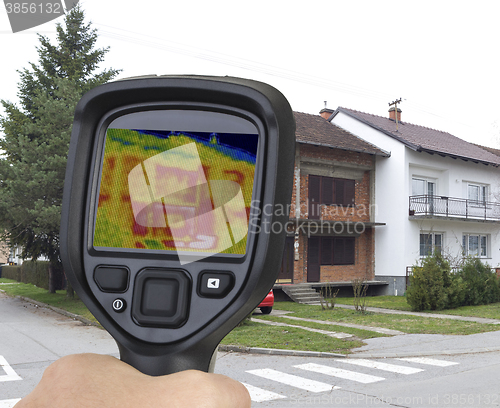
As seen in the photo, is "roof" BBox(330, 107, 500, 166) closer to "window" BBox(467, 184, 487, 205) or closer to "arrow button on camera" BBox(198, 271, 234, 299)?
"window" BBox(467, 184, 487, 205)

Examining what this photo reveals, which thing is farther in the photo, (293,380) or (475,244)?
(475,244)

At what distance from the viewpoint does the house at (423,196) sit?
25.9 metres

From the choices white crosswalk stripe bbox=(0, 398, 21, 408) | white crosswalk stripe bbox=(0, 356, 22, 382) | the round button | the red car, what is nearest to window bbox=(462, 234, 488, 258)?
the red car

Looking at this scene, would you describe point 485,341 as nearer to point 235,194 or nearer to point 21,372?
point 21,372

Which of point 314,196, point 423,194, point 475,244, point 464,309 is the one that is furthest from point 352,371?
point 475,244

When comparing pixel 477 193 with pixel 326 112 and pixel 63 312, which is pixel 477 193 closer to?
pixel 326 112

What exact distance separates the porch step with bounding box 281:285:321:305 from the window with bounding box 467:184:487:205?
1302 cm

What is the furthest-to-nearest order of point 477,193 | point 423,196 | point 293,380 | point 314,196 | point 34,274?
point 34,274, point 477,193, point 423,196, point 314,196, point 293,380

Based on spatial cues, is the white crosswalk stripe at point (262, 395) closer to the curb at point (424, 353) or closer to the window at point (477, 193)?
the curb at point (424, 353)

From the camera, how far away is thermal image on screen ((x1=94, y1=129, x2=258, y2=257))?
40.2 inches

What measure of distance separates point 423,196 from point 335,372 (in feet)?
65.0

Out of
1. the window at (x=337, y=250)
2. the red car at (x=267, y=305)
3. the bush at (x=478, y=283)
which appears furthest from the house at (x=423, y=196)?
the red car at (x=267, y=305)

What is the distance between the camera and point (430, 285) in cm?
1788

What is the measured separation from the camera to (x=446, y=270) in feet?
59.2
